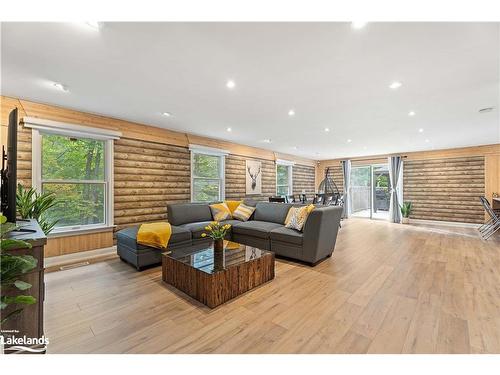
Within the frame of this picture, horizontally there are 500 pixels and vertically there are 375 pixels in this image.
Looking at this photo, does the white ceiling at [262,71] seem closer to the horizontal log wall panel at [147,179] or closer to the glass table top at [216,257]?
the horizontal log wall panel at [147,179]

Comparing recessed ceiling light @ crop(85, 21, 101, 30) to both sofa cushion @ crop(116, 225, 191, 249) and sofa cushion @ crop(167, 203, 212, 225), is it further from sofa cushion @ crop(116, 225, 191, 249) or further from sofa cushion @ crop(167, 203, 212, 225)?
sofa cushion @ crop(167, 203, 212, 225)

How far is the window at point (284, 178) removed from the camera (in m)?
8.12

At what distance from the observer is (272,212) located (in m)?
4.73

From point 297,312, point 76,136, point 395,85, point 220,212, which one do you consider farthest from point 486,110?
point 76,136

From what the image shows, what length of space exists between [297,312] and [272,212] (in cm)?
266

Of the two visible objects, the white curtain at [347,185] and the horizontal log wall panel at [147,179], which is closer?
the horizontal log wall panel at [147,179]

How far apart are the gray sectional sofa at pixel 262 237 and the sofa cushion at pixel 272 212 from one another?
2 centimetres

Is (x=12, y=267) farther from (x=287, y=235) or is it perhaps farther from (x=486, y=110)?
(x=486, y=110)

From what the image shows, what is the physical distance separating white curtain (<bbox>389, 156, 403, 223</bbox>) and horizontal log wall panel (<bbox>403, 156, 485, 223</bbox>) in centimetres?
24

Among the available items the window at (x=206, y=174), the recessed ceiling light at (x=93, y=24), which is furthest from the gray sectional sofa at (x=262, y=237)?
the recessed ceiling light at (x=93, y=24)

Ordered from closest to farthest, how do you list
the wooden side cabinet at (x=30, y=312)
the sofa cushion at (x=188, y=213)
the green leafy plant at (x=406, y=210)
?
the wooden side cabinet at (x=30, y=312)
the sofa cushion at (x=188, y=213)
the green leafy plant at (x=406, y=210)
